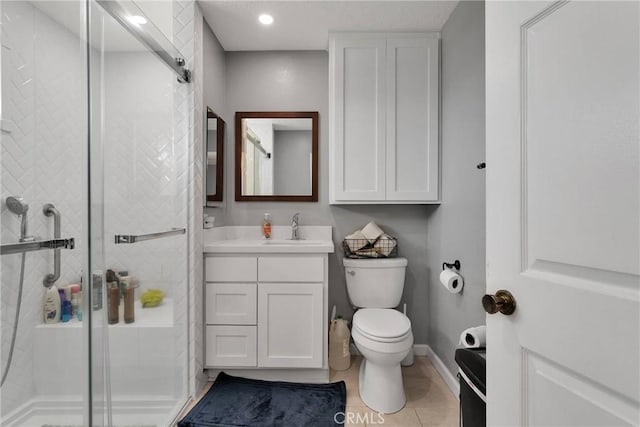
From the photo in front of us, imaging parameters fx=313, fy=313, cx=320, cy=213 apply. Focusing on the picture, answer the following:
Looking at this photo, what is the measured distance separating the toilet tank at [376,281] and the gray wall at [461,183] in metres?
0.32

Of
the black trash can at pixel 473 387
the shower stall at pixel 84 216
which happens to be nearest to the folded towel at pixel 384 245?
the black trash can at pixel 473 387

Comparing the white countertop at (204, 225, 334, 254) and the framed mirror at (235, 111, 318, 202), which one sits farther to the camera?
the framed mirror at (235, 111, 318, 202)

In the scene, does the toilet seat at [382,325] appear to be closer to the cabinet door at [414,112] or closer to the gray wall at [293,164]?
the cabinet door at [414,112]

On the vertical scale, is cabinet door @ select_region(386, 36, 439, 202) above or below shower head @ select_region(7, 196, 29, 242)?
above

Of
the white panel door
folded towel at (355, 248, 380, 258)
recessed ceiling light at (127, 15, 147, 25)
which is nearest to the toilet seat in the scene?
folded towel at (355, 248, 380, 258)

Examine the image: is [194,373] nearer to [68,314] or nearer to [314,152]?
[68,314]

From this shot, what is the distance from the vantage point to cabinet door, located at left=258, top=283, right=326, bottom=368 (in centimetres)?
197

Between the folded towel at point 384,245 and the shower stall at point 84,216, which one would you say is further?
the folded towel at point 384,245

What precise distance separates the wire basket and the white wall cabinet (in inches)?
11.7

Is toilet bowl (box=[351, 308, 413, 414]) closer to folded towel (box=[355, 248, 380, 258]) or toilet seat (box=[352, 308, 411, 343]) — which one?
toilet seat (box=[352, 308, 411, 343])

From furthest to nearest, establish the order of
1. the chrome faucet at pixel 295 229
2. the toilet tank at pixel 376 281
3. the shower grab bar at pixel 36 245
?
1. the chrome faucet at pixel 295 229
2. the toilet tank at pixel 376 281
3. the shower grab bar at pixel 36 245

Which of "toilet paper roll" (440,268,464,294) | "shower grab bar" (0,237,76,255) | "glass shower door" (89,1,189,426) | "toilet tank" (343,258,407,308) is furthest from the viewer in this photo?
"toilet tank" (343,258,407,308)

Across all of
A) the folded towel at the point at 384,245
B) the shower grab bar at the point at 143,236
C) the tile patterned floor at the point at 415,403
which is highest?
the shower grab bar at the point at 143,236

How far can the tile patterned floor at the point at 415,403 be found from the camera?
5.44 ft
